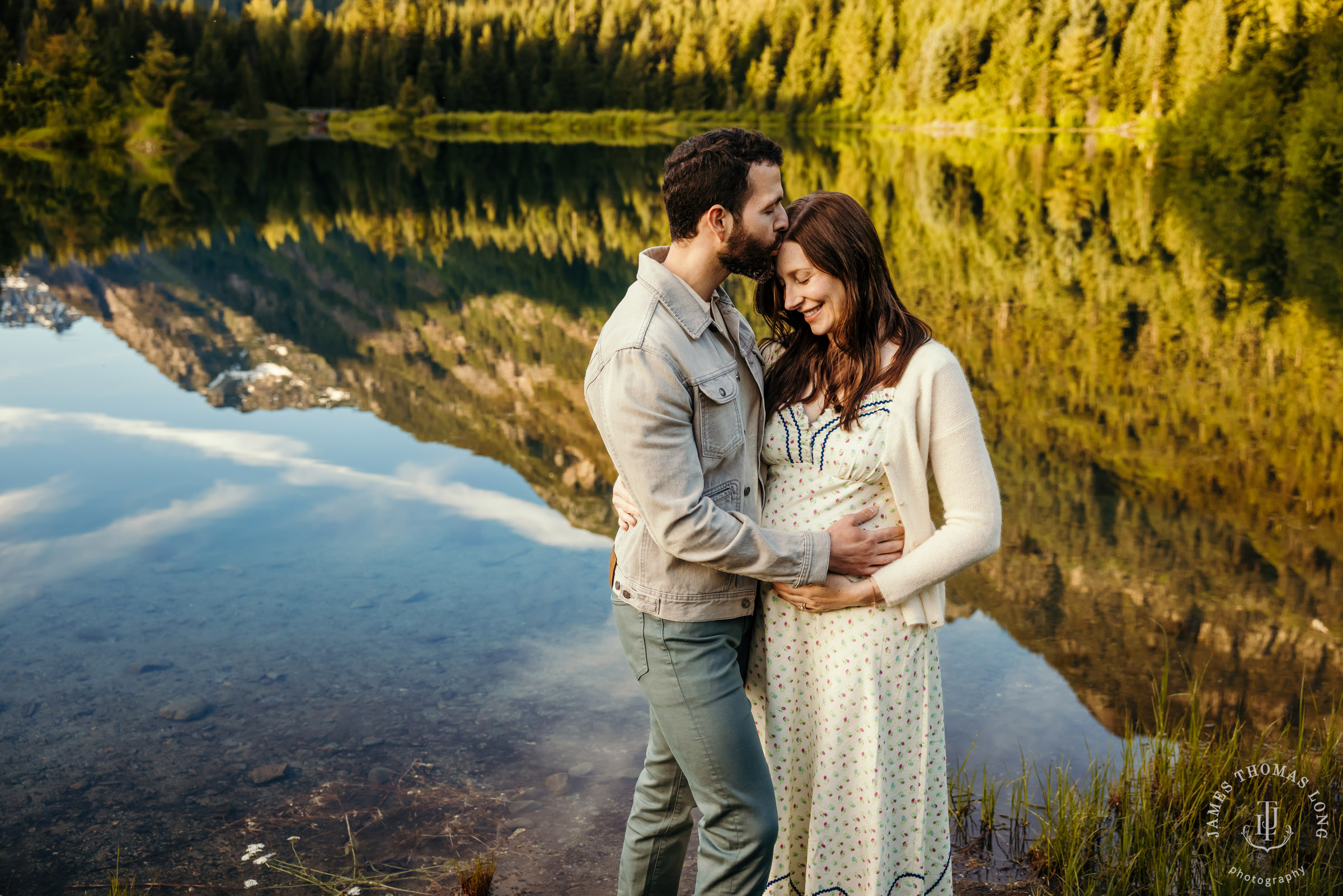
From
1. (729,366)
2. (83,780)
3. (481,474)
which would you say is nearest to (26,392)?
(481,474)

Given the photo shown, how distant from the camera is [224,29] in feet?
237

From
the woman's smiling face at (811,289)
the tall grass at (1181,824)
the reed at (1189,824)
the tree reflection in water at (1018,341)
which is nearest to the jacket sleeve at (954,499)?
the woman's smiling face at (811,289)

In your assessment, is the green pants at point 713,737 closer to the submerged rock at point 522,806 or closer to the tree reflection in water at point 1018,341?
the submerged rock at point 522,806

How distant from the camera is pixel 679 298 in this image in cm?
285

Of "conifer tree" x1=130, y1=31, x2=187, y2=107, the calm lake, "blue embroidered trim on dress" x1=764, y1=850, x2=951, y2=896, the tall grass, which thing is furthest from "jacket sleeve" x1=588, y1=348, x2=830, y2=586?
"conifer tree" x1=130, y1=31, x2=187, y2=107

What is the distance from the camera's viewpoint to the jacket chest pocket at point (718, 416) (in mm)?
2848

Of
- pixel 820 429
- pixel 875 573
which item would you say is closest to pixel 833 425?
pixel 820 429

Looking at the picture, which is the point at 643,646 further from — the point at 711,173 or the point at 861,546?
the point at 711,173

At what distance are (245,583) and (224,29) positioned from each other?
7559 centimetres

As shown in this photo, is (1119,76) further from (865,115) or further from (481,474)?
(481,474)

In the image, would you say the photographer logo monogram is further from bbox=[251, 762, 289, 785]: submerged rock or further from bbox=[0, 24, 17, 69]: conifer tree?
bbox=[0, 24, 17, 69]: conifer tree

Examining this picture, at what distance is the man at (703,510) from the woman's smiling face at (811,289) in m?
0.06

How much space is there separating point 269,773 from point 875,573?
338 centimetres

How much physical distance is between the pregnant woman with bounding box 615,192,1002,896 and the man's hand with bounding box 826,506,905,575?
35mm
